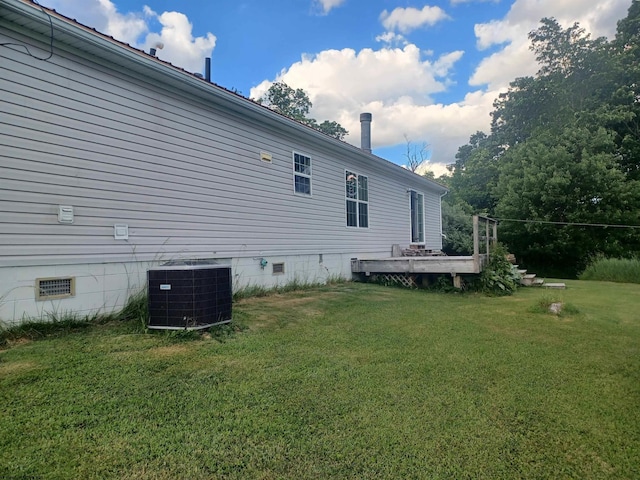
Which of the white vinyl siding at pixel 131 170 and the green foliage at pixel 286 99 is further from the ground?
the green foliage at pixel 286 99

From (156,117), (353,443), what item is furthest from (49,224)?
(353,443)

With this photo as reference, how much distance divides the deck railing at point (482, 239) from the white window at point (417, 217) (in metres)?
3.50

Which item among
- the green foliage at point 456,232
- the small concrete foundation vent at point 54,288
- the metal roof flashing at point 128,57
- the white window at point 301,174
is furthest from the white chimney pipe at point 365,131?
the small concrete foundation vent at point 54,288

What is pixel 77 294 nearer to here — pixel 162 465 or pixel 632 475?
pixel 162 465

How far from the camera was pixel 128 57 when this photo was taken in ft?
14.6

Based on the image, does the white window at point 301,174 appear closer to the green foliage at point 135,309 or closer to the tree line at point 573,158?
the green foliage at point 135,309

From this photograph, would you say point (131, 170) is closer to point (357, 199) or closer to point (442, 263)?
point (357, 199)

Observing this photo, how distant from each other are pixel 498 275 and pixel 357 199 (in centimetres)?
397

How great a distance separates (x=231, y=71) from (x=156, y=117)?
7.39 meters

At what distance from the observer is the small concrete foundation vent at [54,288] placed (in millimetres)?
3773

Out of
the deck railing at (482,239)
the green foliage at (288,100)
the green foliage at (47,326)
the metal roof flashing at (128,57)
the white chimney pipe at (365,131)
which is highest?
the green foliage at (288,100)

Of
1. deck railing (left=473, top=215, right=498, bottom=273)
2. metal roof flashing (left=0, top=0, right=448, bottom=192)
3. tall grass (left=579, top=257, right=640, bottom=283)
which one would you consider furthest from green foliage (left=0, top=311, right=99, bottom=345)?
tall grass (left=579, top=257, right=640, bottom=283)

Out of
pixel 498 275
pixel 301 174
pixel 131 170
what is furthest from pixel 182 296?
pixel 498 275

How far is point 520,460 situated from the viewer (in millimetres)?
1849
